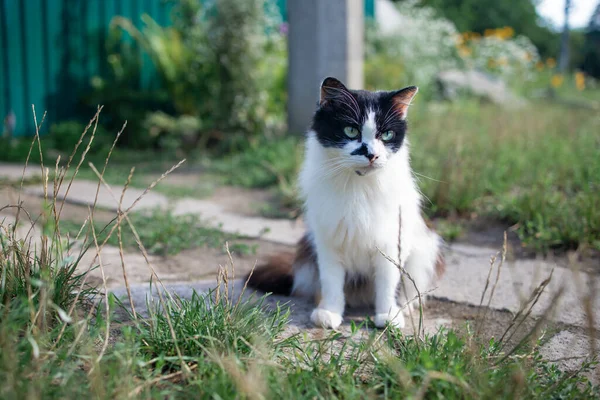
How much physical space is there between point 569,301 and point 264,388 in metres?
1.84

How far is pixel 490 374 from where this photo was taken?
1.71m

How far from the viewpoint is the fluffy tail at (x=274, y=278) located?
109 inches

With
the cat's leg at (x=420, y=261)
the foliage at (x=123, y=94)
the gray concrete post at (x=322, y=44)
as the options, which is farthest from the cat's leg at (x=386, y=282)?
the foliage at (x=123, y=94)

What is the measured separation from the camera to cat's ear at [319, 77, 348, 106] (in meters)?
2.39

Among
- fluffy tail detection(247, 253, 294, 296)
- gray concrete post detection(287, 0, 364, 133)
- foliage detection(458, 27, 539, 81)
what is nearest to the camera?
fluffy tail detection(247, 253, 294, 296)

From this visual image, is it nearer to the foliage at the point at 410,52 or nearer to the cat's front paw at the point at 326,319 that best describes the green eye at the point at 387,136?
the cat's front paw at the point at 326,319

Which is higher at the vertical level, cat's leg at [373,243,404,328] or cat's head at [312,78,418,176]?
cat's head at [312,78,418,176]

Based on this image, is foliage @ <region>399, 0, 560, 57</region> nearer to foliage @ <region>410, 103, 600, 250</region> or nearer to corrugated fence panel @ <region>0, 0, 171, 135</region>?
foliage @ <region>410, 103, 600, 250</region>

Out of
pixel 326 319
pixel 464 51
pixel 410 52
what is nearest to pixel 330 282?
pixel 326 319

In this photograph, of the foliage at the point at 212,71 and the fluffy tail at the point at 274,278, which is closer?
the fluffy tail at the point at 274,278

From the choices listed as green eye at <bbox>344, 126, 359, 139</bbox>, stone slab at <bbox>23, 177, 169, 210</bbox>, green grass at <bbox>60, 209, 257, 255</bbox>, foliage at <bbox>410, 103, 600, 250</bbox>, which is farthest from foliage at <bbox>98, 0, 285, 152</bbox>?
green eye at <bbox>344, 126, 359, 139</bbox>

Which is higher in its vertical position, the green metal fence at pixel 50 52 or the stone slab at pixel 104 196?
the green metal fence at pixel 50 52

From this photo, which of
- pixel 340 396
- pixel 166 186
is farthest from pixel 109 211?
pixel 340 396

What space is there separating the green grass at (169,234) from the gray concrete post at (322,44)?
2646 millimetres
